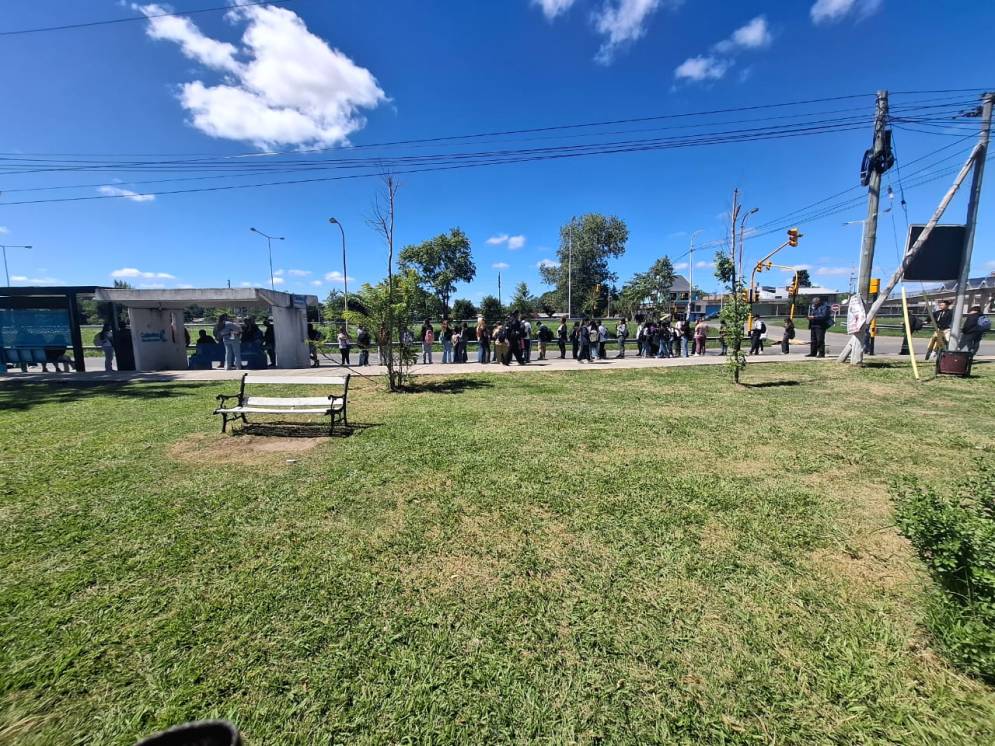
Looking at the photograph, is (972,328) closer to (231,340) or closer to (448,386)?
(448,386)

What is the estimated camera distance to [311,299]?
16469 mm

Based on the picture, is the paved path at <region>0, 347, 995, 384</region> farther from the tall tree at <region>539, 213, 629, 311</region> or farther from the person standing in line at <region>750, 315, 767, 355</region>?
the tall tree at <region>539, 213, 629, 311</region>

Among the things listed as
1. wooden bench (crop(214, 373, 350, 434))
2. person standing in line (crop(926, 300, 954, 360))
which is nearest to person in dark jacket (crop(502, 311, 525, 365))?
wooden bench (crop(214, 373, 350, 434))

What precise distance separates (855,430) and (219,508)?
27.4 feet

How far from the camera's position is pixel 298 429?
22.6 ft

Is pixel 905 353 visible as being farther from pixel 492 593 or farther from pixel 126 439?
pixel 126 439

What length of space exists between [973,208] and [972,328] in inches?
130

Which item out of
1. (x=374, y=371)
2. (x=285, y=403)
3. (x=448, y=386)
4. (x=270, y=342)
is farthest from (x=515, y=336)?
(x=285, y=403)

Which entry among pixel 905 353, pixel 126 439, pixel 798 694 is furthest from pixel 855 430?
pixel 905 353

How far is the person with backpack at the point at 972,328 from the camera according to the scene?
11.2 m

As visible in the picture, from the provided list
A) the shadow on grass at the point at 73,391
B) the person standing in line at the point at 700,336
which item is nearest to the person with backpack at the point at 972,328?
the person standing in line at the point at 700,336

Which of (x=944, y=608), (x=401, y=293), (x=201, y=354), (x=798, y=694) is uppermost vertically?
(x=401, y=293)

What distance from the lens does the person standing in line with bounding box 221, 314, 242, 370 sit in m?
15.0

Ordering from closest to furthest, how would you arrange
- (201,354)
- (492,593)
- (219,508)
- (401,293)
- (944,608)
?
(944,608), (492,593), (219,508), (401,293), (201,354)
